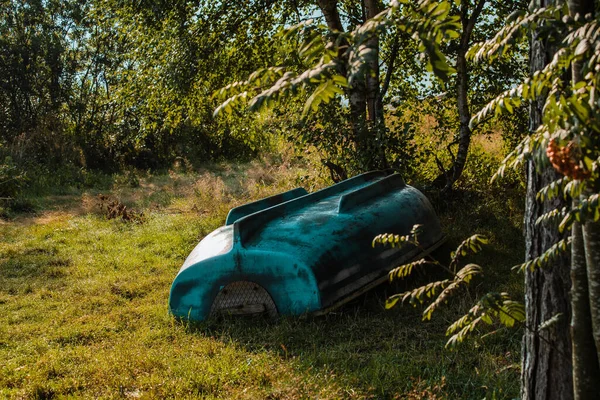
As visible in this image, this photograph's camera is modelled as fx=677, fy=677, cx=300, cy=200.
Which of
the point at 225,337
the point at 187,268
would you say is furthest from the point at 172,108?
the point at 225,337

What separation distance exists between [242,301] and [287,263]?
0.57 metres

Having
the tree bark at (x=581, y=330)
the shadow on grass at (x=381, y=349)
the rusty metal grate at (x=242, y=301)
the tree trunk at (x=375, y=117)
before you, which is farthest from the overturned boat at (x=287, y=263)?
the tree bark at (x=581, y=330)

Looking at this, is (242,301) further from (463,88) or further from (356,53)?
(463,88)

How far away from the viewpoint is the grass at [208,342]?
4309 millimetres

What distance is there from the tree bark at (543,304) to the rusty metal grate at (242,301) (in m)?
2.73

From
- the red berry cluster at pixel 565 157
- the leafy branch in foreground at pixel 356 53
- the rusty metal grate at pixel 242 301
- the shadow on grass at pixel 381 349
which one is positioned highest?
the leafy branch in foreground at pixel 356 53

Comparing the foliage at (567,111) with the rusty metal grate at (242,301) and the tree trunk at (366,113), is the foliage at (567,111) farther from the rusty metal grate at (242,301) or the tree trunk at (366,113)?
the tree trunk at (366,113)

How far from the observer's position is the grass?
431cm

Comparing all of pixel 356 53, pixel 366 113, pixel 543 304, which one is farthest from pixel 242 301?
pixel 366 113

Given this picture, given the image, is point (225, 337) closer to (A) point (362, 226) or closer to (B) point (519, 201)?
(A) point (362, 226)

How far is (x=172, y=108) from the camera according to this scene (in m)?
9.73

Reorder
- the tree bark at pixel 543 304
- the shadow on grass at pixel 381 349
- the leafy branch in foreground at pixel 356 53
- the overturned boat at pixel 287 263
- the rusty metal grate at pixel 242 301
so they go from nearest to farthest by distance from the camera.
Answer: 1. the leafy branch in foreground at pixel 356 53
2. the tree bark at pixel 543 304
3. the shadow on grass at pixel 381 349
4. the overturned boat at pixel 287 263
5. the rusty metal grate at pixel 242 301

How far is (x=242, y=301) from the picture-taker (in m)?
5.54

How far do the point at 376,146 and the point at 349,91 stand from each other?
82 cm
